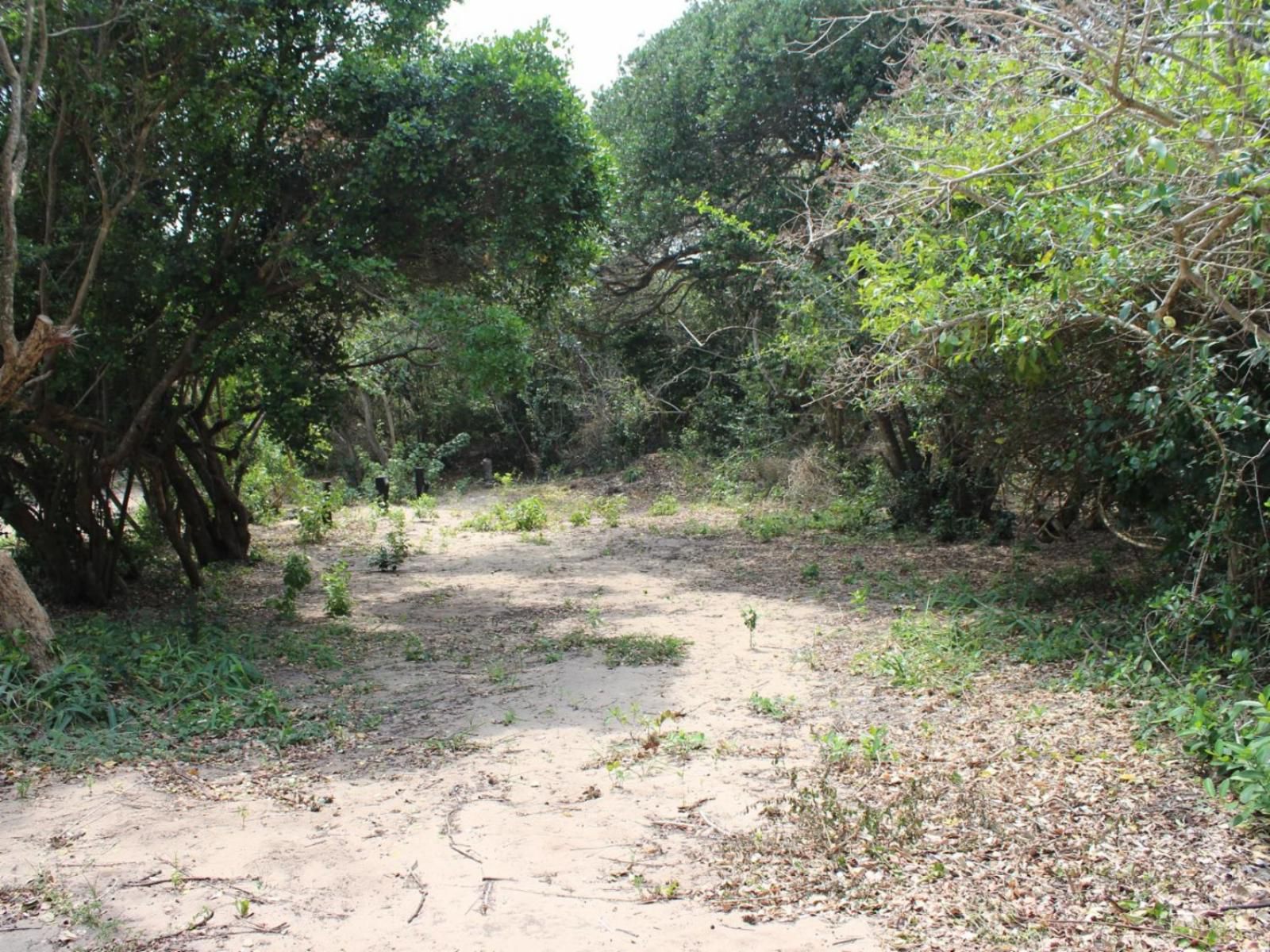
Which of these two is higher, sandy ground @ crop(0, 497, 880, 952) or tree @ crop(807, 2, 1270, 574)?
tree @ crop(807, 2, 1270, 574)

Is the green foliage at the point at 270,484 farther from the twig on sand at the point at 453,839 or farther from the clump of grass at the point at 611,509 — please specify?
the twig on sand at the point at 453,839

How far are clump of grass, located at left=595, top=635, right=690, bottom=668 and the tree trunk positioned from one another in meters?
3.64

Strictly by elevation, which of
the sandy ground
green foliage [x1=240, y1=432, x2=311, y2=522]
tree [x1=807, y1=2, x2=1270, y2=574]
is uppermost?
tree [x1=807, y1=2, x2=1270, y2=574]

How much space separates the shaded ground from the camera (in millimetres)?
3551

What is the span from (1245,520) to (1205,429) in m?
0.56

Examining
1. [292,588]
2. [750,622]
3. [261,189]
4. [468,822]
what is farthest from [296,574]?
[468,822]

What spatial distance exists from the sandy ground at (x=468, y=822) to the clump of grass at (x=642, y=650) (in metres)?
0.14

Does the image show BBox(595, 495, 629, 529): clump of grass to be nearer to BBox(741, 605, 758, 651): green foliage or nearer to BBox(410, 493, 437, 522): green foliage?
BBox(410, 493, 437, 522): green foliage

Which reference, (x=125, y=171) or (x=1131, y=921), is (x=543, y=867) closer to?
(x=1131, y=921)

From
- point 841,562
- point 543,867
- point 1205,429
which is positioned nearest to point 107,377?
point 543,867

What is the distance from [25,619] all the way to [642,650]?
4112 mm

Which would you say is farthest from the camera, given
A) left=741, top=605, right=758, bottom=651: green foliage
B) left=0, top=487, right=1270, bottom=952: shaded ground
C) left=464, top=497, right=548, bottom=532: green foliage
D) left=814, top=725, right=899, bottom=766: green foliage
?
left=464, top=497, right=548, bottom=532: green foliage

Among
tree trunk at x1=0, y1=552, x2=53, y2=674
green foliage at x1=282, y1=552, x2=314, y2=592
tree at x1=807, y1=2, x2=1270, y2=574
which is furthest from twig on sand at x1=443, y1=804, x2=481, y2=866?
green foliage at x1=282, y1=552, x2=314, y2=592

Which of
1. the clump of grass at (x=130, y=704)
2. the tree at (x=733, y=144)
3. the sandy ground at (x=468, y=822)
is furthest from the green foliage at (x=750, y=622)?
the tree at (x=733, y=144)
